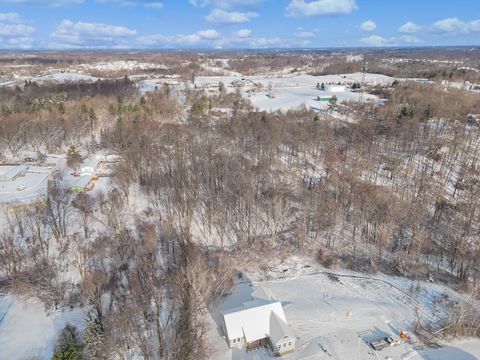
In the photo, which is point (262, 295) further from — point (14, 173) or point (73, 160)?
point (14, 173)

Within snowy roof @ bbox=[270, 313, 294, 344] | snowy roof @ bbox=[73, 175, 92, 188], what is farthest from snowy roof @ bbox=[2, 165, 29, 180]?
snowy roof @ bbox=[270, 313, 294, 344]

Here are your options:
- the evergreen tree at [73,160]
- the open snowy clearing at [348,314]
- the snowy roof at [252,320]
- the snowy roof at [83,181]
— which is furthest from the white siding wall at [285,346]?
the evergreen tree at [73,160]

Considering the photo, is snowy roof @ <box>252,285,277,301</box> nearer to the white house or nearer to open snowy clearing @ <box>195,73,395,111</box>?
the white house

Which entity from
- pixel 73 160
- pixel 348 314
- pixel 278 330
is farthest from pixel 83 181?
pixel 348 314

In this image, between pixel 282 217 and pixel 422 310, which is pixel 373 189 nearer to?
pixel 282 217

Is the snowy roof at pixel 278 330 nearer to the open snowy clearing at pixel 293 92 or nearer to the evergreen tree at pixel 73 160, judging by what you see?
the evergreen tree at pixel 73 160
